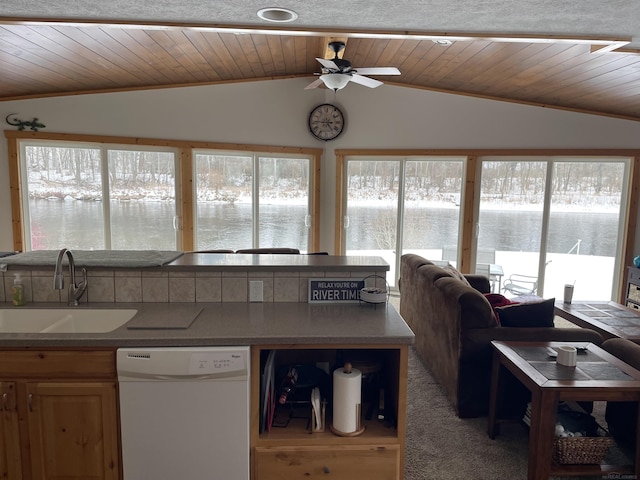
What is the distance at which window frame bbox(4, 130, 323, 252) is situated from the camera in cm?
475

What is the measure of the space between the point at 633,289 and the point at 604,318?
1885 mm

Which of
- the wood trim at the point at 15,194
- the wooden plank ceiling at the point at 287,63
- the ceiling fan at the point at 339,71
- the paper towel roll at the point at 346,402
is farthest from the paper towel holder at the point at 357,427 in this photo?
the wood trim at the point at 15,194

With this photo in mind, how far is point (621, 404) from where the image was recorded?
89.4 inches

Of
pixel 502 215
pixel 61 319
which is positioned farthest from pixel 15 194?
pixel 502 215

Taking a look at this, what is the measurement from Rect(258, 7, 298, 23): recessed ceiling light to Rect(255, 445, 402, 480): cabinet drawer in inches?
79.4

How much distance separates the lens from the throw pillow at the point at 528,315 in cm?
256

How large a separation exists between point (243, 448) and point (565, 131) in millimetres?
5443

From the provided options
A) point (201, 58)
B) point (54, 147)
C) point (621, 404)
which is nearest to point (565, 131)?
point (621, 404)

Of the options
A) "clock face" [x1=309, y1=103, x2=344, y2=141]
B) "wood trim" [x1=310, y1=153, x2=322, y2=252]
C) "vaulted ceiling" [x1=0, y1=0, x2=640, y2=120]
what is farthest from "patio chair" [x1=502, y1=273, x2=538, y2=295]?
"clock face" [x1=309, y1=103, x2=344, y2=141]

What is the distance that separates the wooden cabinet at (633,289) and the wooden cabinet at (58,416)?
17.3 ft

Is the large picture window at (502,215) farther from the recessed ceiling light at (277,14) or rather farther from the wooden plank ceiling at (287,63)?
the recessed ceiling light at (277,14)

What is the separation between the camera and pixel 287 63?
191 inches

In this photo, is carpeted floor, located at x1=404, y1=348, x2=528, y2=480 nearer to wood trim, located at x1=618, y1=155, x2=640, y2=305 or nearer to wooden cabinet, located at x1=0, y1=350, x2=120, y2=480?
wooden cabinet, located at x1=0, y1=350, x2=120, y2=480

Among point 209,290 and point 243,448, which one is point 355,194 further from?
point 243,448
